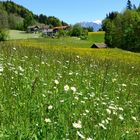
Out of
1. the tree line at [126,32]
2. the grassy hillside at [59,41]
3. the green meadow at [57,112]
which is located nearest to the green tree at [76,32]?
the grassy hillside at [59,41]

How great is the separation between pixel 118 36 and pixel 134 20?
426 cm

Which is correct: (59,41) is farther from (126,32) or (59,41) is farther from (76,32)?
(76,32)

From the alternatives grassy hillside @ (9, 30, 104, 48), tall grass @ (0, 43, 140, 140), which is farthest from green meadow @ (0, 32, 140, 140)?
grassy hillside @ (9, 30, 104, 48)

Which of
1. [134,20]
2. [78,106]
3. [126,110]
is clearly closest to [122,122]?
[78,106]

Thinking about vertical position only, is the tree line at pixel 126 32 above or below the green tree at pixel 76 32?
above

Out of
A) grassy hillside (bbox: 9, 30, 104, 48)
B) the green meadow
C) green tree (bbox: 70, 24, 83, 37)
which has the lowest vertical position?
green tree (bbox: 70, 24, 83, 37)

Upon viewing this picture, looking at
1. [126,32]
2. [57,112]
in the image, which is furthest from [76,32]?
[57,112]

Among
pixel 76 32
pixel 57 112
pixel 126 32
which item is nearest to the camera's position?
pixel 57 112

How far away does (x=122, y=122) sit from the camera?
6336 mm

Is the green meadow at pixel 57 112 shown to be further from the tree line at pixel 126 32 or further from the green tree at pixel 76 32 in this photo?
the green tree at pixel 76 32

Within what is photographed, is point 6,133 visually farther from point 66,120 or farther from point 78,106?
point 78,106

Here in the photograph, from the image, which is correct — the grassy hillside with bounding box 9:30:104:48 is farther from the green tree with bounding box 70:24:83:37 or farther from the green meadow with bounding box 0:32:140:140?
the green meadow with bounding box 0:32:140:140

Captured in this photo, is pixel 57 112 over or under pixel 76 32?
over

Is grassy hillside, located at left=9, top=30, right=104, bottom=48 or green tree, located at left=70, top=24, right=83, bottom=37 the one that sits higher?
grassy hillside, located at left=9, top=30, right=104, bottom=48
